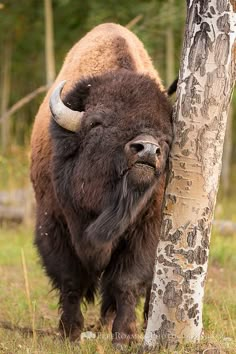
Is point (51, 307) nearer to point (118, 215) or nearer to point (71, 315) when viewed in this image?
point (71, 315)

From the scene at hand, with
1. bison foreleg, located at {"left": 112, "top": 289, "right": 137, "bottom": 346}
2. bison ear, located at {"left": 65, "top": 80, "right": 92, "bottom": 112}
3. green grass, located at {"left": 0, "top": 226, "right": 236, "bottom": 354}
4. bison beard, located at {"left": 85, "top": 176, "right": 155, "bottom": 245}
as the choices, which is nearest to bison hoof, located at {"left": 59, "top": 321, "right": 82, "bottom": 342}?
green grass, located at {"left": 0, "top": 226, "right": 236, "bottom": 354}

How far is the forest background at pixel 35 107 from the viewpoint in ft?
22.4

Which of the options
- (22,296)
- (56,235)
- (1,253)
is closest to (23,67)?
(1,253)

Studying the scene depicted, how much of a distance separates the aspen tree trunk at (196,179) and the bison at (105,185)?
0.92ft

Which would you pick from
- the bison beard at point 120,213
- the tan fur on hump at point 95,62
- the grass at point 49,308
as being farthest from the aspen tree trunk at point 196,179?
the tan fur on hump at point 95,62

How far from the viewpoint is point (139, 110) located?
504cm

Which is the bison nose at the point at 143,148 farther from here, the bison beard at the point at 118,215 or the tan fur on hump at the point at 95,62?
the tan fur on hump at the point at 95,62

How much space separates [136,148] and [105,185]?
497 millimetres

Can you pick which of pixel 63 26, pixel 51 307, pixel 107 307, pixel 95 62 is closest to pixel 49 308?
pixel 51 307

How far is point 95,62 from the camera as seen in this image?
6496mm

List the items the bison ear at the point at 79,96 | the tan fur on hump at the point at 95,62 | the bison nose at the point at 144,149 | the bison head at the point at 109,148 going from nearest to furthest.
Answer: the bison nose at the point at 144,149
the bison head at the point at 109,148
the bison ear at the point at 79,96
the tan fur on hump at the point at 95,62

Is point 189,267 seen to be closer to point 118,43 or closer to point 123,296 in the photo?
point 123,296

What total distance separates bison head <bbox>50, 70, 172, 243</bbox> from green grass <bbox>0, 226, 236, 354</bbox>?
79 centimetres

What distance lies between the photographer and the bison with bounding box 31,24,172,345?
495 cm
